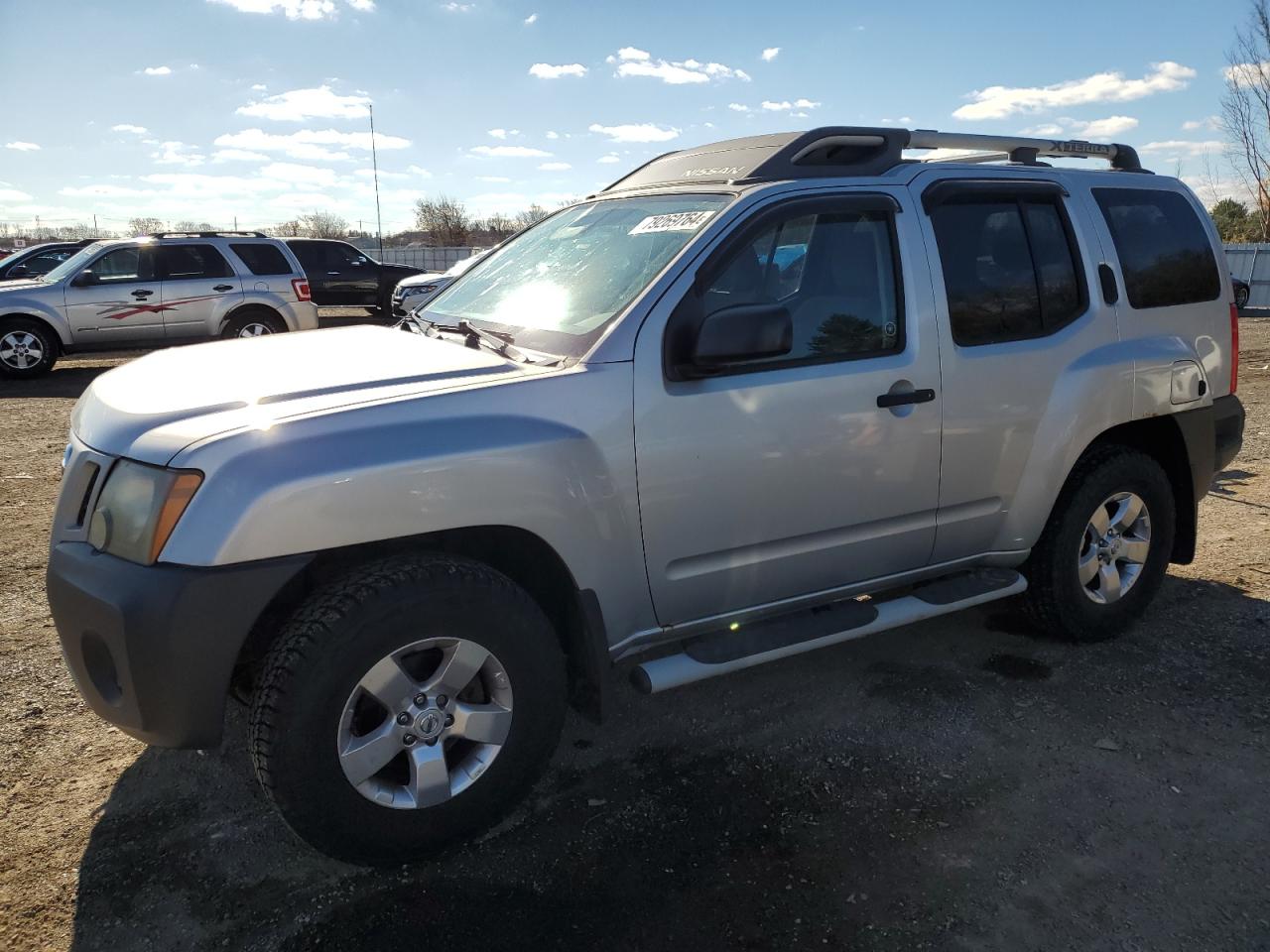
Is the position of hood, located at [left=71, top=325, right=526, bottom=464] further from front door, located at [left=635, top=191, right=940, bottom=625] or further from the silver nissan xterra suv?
front door, located at [left=635, top=191, right=940, bottom=625]

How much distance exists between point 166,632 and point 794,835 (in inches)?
72.9

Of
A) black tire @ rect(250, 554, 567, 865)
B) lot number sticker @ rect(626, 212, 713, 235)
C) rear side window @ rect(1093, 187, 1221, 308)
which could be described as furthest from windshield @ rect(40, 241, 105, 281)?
rear side window @ rect(1093, 187, 1221, 308)

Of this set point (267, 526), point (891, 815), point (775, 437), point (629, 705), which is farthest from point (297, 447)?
point (891, 815)

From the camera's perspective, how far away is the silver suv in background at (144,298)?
491 inches

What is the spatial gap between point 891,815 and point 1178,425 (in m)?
2.36

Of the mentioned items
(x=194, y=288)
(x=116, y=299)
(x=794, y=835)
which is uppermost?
(x=194, y=288)

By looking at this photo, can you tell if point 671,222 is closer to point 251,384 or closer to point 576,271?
point 576,271

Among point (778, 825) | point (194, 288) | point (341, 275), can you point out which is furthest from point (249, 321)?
point (778, 825)

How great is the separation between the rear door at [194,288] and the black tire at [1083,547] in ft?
39.1

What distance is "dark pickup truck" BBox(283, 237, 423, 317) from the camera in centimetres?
1900

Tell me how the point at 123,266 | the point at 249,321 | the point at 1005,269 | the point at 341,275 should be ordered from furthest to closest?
Answer: the point at 341,275, the point at 249,321, the point at 123,266, the point at 1005,269

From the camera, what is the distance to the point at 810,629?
3254 mm

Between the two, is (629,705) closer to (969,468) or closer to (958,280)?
(969,468)

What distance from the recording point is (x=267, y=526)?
7.68 feet
